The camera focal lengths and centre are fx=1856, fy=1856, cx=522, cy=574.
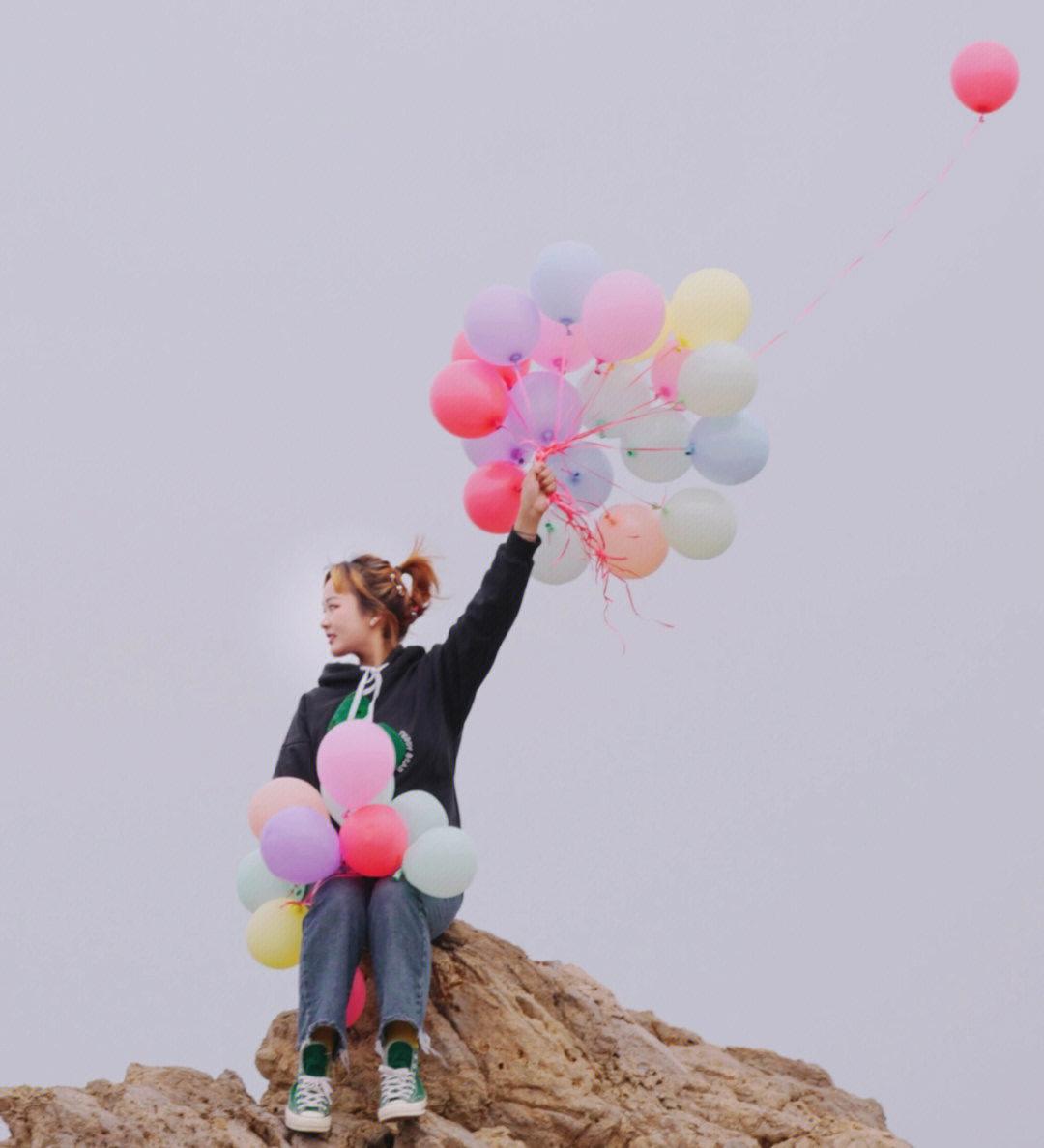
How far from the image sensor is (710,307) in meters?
4.24

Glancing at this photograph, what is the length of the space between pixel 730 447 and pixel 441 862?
1.18m

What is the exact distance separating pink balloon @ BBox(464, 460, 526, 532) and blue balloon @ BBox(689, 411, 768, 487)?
42cm

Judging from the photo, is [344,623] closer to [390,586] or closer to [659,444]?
[390,586]

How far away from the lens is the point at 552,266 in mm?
4184

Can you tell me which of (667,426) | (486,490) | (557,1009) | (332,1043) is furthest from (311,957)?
(667,426)

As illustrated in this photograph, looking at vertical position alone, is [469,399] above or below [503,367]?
below

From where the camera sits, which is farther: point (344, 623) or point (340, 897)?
point (344, 623)

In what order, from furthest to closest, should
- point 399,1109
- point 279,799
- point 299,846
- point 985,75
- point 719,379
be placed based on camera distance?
point 985,75, point 719,379, point 279,799, point 299,846, point 399,1109

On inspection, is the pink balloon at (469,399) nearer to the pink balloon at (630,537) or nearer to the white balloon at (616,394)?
the white balloon at (616,394)

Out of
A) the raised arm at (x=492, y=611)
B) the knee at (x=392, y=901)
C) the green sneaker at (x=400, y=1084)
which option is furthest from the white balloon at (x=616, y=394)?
the green sneaker at (x=400, y=1084)

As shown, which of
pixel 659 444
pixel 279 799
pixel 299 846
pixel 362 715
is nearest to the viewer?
pixel 299 846

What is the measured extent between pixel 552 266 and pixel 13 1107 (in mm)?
2113

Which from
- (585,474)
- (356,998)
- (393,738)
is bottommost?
(356,998)

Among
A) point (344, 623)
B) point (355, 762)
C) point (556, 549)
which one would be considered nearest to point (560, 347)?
point (556, 549)
